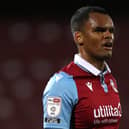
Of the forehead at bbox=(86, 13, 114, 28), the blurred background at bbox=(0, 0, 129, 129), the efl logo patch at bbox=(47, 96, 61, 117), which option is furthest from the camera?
the blurred background at bbox=(0, 0, 129, 129)

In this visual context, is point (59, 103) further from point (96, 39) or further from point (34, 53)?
point (34, 53)

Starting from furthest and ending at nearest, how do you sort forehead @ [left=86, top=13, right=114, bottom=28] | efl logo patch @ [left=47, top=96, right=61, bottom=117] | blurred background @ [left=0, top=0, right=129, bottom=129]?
1. blurred background @ [left=0, top=0, right=129, bottom=129]
2. forehead @ [left=86, top=13, right=114, bottom=28]
3. efl logo patch @ [left=47, top=96, right=61, bottom=117]

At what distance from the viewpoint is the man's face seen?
1.84 metres

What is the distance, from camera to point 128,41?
4.41 meters

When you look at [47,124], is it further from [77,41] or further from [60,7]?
[60,7]

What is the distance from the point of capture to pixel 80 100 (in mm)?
1788

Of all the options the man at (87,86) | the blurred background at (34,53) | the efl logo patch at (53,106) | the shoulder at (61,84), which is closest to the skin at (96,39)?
the man at (87,86)

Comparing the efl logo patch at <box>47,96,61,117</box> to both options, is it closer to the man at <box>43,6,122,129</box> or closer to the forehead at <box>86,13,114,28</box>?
the man at <box>43,6,122,129</box>

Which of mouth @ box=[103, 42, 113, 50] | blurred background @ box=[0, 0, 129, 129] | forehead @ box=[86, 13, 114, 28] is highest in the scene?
forehead @ box=[86, 13, 114, 28]

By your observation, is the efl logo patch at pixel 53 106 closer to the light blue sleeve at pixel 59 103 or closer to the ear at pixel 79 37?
the light blue sleeve at pixel 59 103

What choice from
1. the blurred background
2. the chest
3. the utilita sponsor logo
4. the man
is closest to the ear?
the man

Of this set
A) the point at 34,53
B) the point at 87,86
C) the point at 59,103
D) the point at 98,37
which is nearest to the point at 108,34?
the point at 98,37

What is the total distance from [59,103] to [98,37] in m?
0.27

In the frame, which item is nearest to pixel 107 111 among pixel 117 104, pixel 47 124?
pixel 117 104
